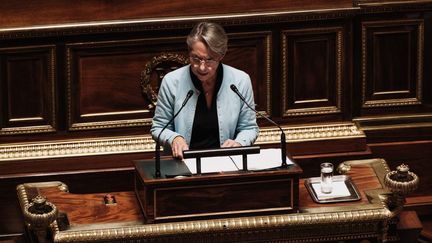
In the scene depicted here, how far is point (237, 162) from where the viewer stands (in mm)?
5395

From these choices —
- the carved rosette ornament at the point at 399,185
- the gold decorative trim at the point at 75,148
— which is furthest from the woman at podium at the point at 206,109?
the gold decorative trim at the point at 75,148

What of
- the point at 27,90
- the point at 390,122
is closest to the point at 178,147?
the point at 27,90

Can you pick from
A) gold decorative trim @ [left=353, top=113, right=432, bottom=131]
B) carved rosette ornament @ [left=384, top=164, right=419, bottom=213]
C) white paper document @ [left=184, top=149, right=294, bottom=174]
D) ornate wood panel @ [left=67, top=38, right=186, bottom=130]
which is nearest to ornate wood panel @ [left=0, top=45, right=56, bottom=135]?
ornate wood panel @ [left=67, top=38, right=186, bottom=130]

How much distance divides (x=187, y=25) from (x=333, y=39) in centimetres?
88

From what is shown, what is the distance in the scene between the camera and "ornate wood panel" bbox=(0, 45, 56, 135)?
6.73 metres

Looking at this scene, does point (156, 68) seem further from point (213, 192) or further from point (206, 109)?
point (213, 192)

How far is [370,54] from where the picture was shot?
7160 mm

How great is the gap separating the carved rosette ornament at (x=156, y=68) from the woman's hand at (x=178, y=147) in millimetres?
1458

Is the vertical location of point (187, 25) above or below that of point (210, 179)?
above

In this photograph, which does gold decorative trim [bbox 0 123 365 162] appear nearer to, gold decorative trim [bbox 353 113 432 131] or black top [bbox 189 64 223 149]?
gold decorative trim [bbox 353 113 432 131]

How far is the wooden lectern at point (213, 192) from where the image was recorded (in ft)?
17.0

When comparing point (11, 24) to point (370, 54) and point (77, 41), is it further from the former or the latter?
point (370, 54)

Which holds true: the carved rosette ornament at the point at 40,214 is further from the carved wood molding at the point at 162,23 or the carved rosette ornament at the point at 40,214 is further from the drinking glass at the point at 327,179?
the carved wood molding at the point at 162,23

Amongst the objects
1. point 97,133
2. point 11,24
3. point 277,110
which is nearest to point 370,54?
point 277,110
